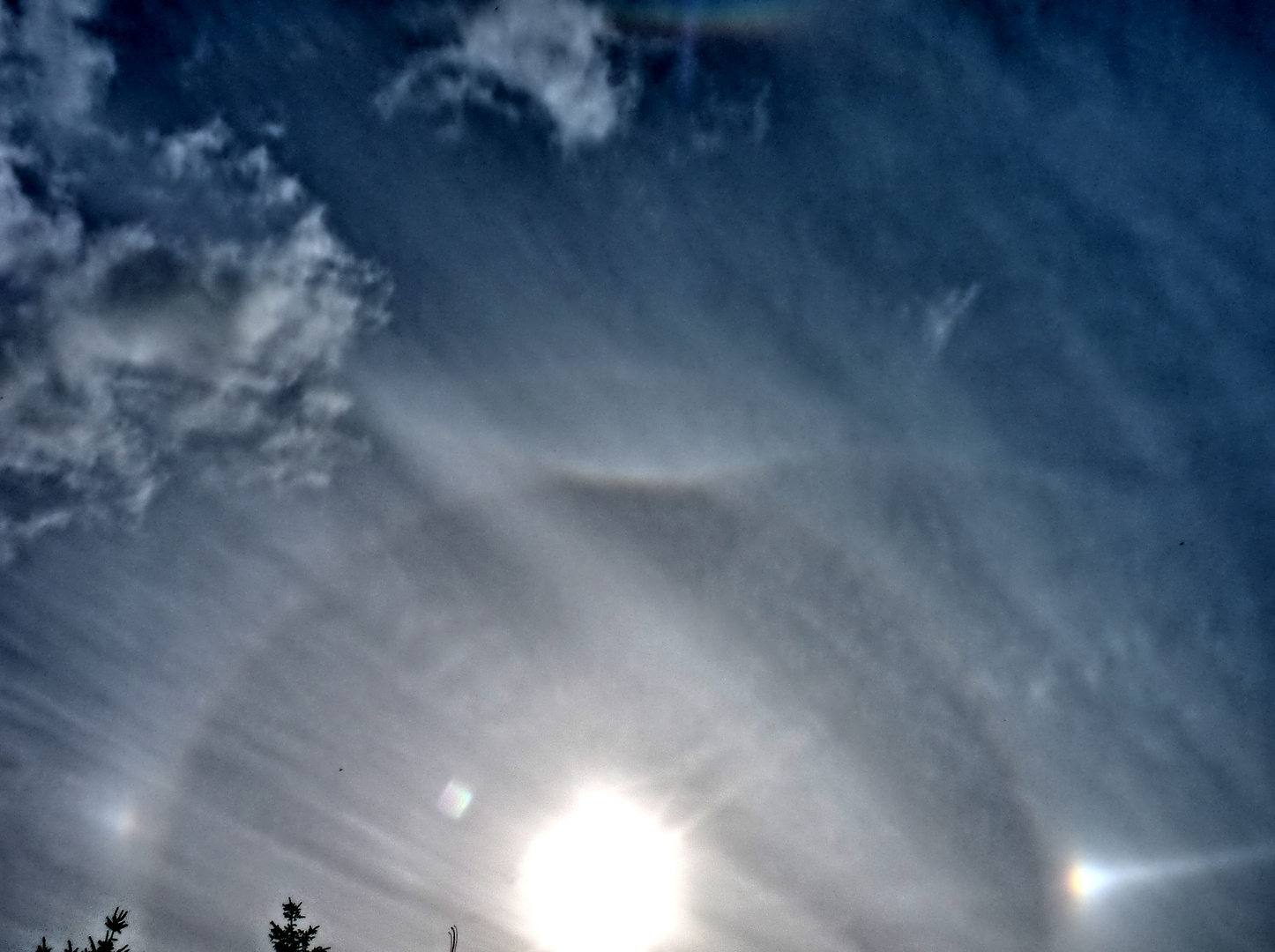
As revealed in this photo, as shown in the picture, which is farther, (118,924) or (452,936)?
(118,924)

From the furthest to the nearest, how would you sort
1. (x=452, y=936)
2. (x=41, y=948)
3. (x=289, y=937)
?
(x=289, y=937) → (x=41, y=948) → (x=452, y=936)

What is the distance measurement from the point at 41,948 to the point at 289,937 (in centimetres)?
1337

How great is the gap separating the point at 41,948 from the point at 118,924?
1706 mm

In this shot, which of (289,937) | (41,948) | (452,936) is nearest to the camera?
(452,936)

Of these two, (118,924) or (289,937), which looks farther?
(289,937)

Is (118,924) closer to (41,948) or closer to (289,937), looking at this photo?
(41,948)

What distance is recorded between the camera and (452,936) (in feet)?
43.0

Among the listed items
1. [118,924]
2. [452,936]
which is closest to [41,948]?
[118,924]

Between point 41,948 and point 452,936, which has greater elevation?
point 452,936

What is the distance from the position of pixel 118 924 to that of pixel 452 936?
1144 cm

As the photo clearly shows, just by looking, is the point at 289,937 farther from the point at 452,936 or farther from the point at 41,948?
the point at 452,936

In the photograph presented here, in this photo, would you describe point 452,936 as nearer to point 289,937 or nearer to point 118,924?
point 118,924

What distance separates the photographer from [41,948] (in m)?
14.8

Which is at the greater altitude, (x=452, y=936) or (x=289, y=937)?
(x=452, y=936)
